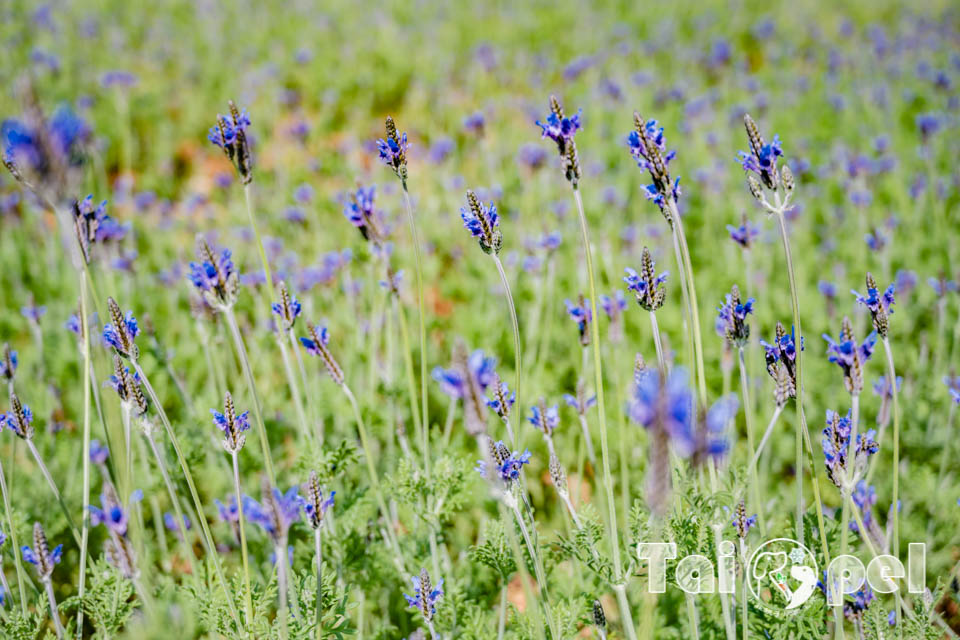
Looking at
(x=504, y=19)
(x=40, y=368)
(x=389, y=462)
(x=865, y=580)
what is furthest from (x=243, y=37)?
(x=865, y=580)

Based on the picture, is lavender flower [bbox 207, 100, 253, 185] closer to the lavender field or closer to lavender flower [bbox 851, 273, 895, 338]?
the lavender field

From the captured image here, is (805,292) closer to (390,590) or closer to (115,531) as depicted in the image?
(390,590)

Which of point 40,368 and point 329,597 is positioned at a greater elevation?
point 40,368

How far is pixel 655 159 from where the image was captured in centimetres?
136

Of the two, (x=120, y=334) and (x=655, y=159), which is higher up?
(x=655, y=159)

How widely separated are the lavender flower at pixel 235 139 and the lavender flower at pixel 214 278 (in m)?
0.20

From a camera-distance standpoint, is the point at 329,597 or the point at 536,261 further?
the point at 536,261

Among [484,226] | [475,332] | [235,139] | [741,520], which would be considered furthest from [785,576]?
[475,332]

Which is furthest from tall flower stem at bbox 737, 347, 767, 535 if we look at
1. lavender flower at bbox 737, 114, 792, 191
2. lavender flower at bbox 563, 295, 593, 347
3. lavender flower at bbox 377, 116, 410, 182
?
lavender flower at bbox 377, 116, 410, 182

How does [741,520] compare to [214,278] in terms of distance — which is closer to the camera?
[741,520]

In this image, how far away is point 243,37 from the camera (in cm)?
708

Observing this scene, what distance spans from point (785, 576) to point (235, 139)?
5.64ft

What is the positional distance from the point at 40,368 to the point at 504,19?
6.63 metres

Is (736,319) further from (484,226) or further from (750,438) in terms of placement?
(484,226)
